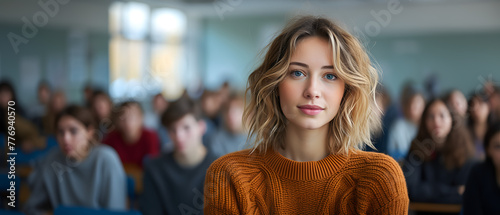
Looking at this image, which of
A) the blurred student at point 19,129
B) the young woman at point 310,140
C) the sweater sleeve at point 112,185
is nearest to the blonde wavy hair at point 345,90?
the young woman at point 310,140

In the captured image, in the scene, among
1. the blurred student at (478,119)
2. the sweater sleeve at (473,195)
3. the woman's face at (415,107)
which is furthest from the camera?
the woman's face at (415,107)

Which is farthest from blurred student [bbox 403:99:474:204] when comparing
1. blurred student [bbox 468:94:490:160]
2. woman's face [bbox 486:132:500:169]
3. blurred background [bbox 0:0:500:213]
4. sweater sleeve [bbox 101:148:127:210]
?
blurred background [bbox 0:0:500:213]

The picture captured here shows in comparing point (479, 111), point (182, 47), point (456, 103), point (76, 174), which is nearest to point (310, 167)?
point (76, 174)

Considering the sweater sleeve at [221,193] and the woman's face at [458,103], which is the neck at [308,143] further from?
the woman's face at [458,103]

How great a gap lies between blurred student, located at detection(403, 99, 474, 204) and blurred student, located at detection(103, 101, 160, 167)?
2.30m

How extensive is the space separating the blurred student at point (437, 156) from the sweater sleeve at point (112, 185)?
74.5 inches

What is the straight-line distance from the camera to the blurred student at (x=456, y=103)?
3498 mm

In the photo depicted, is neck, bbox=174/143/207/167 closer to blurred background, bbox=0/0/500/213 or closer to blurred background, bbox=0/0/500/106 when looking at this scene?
blurred background, bbox=0/0/500/213

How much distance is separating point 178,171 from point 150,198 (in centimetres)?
23

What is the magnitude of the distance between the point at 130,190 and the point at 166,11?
818 centimetres

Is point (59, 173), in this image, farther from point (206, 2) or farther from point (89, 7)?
point (206, 2)

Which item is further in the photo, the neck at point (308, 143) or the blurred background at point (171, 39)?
the blurred background at point (171, 39)

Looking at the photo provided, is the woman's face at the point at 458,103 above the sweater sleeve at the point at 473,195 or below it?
above

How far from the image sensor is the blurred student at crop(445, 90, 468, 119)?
3.50m
